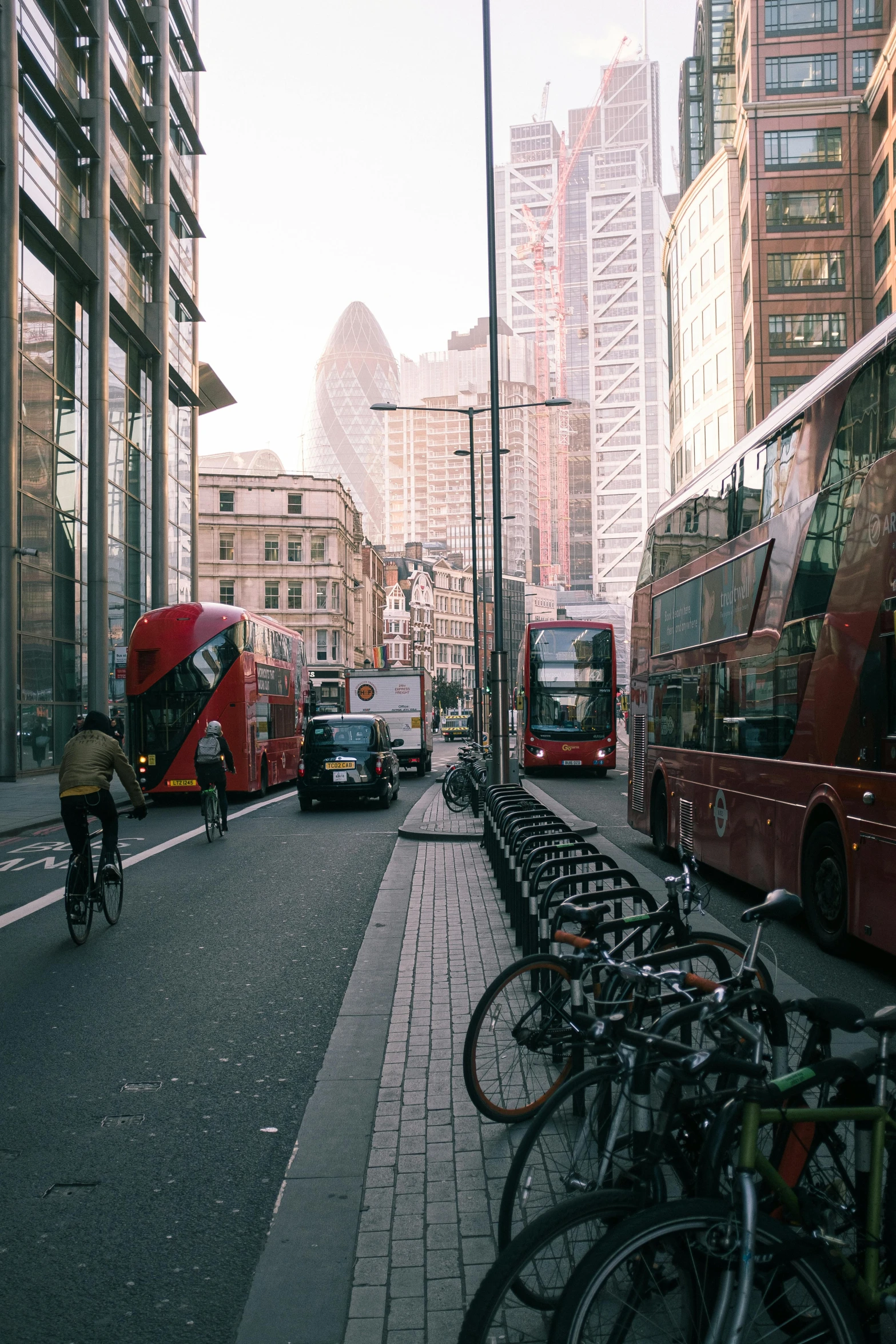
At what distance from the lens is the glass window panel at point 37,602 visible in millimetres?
30859

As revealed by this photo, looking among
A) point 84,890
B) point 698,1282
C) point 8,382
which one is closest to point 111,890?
point 84,890

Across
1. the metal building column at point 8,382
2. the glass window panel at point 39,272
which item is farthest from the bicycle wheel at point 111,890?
the glass window panel at point 39,272

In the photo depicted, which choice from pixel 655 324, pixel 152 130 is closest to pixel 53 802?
pixel 152 130

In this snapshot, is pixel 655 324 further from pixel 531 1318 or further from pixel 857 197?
pixel 531 1318

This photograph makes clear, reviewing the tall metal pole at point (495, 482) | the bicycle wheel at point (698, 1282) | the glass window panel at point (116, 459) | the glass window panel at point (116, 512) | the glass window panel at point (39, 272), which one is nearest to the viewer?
the bicycle wheel at point (698, 1282)

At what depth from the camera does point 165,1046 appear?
655 centimetres

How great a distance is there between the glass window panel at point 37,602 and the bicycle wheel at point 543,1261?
99.1ft

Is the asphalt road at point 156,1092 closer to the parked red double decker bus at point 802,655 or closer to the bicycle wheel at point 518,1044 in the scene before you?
the bicycle wheel at point 518,1044

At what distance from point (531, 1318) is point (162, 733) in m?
22.8

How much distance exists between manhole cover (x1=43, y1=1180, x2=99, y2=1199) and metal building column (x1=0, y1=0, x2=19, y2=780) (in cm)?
2537

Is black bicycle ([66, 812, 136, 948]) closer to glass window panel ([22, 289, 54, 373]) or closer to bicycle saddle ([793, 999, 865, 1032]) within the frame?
bicycle saddle ([793, 999, 865, 1032])

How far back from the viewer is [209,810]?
689 inches

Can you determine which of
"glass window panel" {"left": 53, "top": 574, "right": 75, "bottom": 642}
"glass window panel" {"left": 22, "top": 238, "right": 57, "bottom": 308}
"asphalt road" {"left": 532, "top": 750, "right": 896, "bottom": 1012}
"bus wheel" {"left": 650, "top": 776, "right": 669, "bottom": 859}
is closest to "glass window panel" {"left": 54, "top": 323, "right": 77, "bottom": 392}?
"glass window panel" {"left": 22, "top": 238, "right": 57, "bottom": 308}

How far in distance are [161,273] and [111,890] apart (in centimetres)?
3748
